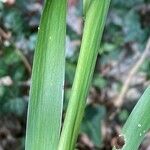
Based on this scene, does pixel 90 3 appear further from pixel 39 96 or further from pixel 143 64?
pixel 143 64

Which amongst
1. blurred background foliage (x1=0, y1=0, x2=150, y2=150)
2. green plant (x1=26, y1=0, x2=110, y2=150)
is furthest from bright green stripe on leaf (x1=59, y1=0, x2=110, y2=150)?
blurred background foliage (x1=0, y1=0, x2=150, y2=150)

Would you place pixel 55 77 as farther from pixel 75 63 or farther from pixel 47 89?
pixel 75 63

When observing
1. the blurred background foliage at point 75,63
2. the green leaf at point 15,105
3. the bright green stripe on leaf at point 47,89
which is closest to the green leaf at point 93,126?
the blurred background foliage at point 75,63

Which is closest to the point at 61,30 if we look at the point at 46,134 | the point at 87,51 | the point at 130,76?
the point at 87,51

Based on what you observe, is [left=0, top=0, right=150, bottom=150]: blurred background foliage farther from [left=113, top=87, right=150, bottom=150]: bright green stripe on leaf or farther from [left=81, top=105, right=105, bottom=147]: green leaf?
[left=113, top=87, right=150, bottom=150]: bright green stripe on leaf

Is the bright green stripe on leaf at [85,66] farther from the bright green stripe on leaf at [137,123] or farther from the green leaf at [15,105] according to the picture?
the green leaf at [15,105]

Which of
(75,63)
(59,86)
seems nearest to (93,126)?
(75,63)
